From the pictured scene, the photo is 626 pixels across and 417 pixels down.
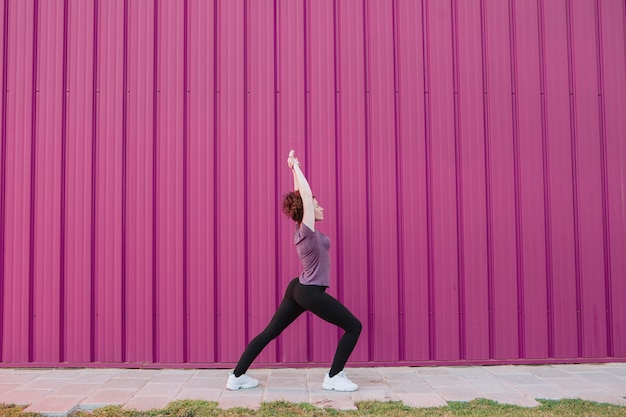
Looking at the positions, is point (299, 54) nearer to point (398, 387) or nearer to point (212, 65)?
point (212, 65)

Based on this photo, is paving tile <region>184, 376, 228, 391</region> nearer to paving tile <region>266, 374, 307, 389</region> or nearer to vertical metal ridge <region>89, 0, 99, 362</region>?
paving tile <region>266, 374, 307, 389</region>

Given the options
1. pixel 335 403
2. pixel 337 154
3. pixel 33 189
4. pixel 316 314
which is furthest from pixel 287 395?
pixel 33 189

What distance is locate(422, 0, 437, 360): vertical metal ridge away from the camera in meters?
4.98

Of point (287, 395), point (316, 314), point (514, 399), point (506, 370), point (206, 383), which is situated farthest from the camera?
point (506, 370)

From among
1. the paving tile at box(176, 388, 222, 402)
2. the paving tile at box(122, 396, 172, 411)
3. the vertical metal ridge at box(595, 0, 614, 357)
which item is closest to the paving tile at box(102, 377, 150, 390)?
the paving tile at box(122, 396, 172, 411)

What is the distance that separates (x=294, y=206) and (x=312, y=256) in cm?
42

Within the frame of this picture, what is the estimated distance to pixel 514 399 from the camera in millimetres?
3896

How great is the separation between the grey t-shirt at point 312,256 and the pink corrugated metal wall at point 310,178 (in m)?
0.86

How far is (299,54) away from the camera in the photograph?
5.11 metres

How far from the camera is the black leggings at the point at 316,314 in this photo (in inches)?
160

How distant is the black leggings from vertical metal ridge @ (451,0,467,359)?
4.54 feet

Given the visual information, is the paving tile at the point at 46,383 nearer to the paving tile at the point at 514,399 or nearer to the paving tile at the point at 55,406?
the paving tile at the point at 55,406

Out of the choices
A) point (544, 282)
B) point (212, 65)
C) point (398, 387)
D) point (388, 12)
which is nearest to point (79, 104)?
point (212, 65)

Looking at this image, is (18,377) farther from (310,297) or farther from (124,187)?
(310,297)
